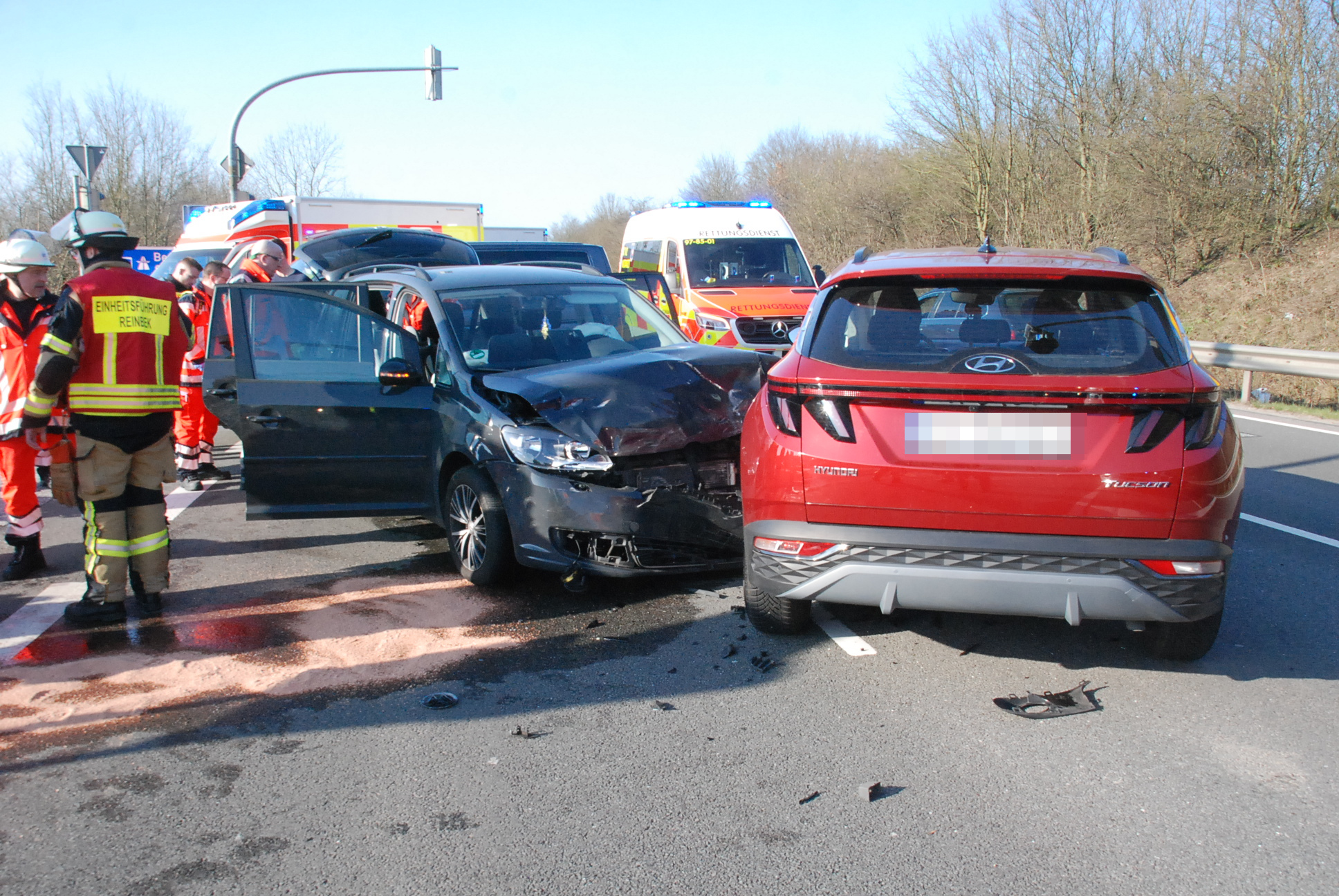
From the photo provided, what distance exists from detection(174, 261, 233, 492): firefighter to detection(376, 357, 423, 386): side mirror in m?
3.62

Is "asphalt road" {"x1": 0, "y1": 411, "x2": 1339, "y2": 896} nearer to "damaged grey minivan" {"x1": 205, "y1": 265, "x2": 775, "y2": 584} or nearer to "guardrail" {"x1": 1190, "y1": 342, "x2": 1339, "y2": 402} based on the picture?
"damaged grey minivan" {"x1": 205, "y1": 265, "x2": 775, "y2": 584}

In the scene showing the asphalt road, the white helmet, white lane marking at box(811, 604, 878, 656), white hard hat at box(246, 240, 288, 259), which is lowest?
the asphalt road

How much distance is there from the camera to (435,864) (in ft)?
9.46

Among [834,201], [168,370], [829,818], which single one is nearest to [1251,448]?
[829,818]

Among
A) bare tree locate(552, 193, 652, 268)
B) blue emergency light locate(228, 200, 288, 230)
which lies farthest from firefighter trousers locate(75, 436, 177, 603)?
bare tree locate(552, 193, 652, 268)

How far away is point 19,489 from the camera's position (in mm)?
6234

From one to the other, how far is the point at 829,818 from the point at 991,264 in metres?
2.33

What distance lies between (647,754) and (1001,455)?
1.67 metres

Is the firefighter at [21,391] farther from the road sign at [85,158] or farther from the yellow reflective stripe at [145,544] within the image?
the road sign at [85,158]

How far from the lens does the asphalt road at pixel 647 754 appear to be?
9.38 feet

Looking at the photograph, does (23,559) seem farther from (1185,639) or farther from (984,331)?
(1185,639)

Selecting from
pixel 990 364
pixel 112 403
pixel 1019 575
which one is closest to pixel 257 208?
pixel 112 403

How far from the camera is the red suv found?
3664 millimetres

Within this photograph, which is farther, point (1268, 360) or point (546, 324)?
point (1268, 360)
